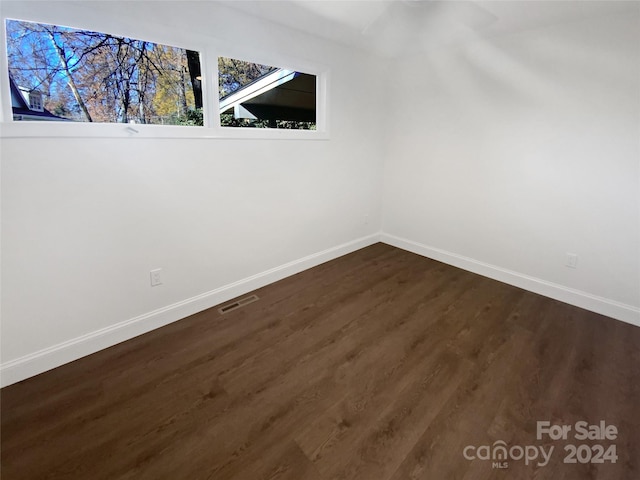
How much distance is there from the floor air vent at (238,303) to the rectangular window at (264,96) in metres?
1.48

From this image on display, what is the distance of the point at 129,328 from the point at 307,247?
1.76 m

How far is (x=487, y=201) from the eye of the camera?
3.15 meters

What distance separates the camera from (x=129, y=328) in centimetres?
221

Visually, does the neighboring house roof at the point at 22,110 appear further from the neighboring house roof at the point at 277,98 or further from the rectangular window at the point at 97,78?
the neighboring house roof at the point at 277,98

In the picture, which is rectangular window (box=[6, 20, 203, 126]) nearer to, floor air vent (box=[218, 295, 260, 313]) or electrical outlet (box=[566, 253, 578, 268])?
floor air vent (box=[218, 295, 260, 313])

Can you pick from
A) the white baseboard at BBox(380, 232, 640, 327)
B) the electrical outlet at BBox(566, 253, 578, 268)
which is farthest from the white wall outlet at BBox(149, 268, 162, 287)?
the electrical outlet at BBox(566, 253, 578, 268)

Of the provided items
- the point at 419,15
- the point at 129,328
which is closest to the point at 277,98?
the point at 419,15

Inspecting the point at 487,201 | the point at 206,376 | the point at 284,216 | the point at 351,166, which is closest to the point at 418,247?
the point at 487,201

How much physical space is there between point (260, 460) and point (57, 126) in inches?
81.5

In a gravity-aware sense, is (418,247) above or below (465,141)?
below

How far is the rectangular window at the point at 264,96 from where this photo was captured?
8.08 ft

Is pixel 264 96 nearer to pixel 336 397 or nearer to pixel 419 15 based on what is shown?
pixel 419 15

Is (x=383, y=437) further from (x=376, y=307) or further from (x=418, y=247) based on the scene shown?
(x=418, y=247)

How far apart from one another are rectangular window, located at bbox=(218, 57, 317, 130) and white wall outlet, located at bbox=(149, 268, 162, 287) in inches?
48.7
